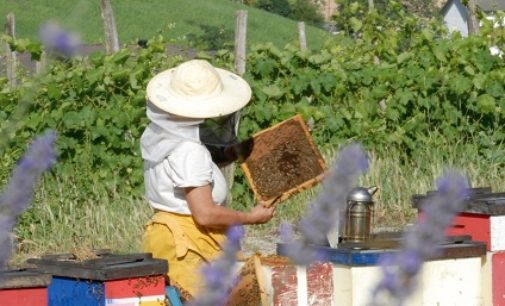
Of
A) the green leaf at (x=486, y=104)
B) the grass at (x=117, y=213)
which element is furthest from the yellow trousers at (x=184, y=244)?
the green leaf at (x=486, y=104)

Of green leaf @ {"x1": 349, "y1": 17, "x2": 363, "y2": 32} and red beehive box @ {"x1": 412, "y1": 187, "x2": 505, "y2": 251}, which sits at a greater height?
green leaf @ {"x1": 349, "y1": 17, "x2": 363, "y2": 32}

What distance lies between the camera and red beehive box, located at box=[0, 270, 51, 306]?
368 cm

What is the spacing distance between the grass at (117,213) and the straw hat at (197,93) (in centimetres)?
282

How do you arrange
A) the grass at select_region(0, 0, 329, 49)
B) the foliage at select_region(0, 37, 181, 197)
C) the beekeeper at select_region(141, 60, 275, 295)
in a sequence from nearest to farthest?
the beekeeper at select_region(141, 60, 275, 295), the foliage at select_region(0, 37, 181, 197), the grass at select_region(0, 0, 329, 49)

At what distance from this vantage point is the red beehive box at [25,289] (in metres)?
3.68

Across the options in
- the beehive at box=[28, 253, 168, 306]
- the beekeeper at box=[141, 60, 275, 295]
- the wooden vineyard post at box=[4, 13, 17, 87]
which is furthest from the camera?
the wooden vineyard post at box=[4, 13, 17, 87]

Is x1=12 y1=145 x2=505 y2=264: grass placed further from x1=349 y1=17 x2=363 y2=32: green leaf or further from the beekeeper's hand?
the beekeeper's hand

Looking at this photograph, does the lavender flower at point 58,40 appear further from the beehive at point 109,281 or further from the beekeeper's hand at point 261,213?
the beekeeper's hand at point 261,213

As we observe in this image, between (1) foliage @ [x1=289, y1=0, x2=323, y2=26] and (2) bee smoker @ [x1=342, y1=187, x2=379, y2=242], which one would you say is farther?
(1) foliage @ [x1=289, y1=0, x2=323, y2=26]

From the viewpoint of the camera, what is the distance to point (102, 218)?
809cm

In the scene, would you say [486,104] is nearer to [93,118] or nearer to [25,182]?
[93,118]

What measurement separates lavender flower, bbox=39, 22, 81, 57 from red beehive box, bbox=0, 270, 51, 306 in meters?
Answer: 2.39

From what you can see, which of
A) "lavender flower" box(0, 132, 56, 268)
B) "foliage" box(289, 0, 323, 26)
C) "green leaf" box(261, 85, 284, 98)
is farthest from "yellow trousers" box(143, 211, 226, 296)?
"foliage" box(289, 0, 323, 26)

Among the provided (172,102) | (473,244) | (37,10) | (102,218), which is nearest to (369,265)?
(473,244)
